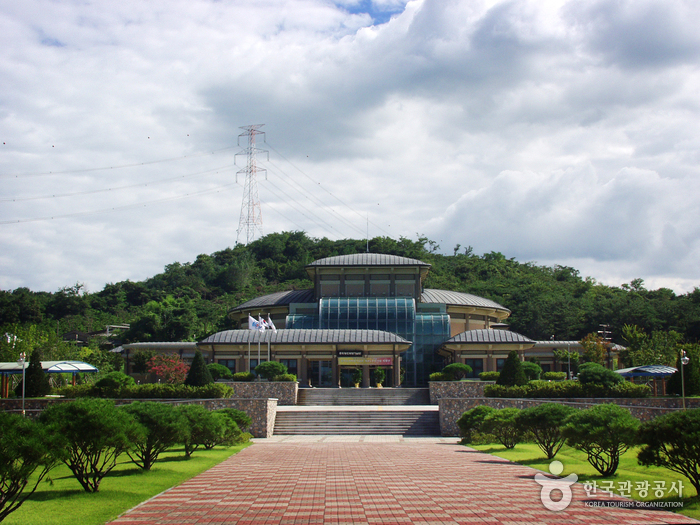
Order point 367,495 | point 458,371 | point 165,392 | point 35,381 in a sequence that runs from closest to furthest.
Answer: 1. point 367,495
2. point 165,392
3. point 35,381
4. point 458,371

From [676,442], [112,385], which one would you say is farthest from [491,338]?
[676,442]

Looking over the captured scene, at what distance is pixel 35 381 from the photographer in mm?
37812

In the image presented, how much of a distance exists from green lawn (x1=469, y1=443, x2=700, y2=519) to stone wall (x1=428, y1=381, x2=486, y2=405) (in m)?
14.4

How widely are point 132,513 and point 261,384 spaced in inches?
1139

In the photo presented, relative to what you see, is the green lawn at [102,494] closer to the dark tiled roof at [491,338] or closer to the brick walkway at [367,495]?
the brick walkway at [367,495]

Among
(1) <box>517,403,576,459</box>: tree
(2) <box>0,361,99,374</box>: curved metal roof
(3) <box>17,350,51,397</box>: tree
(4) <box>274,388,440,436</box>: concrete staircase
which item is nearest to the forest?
(2) <box>0,361,99,374</box>: curved metal roof

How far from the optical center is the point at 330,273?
59844 millimetres

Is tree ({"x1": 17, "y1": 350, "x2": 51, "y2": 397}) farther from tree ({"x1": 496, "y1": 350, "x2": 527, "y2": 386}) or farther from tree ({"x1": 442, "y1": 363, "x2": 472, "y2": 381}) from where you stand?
tree ({"x1": 496, "y1": 350, "x2": 527, "y2": 386})

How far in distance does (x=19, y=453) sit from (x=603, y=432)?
1292 centimetres

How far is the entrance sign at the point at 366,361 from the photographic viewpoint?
49.6 m

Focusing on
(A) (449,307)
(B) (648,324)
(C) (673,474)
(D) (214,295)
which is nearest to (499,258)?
(B) (648,324)

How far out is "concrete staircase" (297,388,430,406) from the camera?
4178 centimetres

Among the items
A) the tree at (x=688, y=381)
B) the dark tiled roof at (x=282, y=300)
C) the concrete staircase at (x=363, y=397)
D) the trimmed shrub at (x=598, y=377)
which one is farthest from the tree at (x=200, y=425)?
the dark tiled roof at (x=282, y=300)

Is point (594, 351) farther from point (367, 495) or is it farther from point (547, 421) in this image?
point (367, 495)
